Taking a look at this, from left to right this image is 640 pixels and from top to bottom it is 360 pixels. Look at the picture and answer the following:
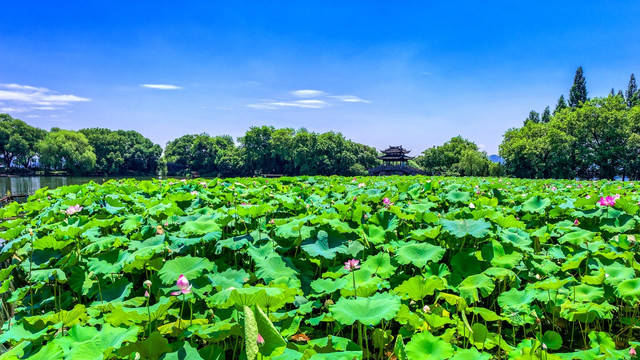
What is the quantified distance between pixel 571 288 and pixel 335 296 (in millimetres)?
1266

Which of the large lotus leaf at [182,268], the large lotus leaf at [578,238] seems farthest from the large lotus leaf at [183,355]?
the large lotus leaf at [578,238]

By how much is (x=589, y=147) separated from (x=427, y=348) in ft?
130

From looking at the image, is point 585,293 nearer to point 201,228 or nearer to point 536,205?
point 536,205

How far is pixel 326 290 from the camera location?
1737 mm

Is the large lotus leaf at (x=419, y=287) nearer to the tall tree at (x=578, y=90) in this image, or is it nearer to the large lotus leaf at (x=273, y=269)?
the large lotus leaf at (x=273, y=269)

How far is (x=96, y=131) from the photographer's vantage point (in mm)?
70625

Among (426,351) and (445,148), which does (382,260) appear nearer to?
(426,351)

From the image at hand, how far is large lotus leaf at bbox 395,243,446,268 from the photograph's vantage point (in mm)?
1981

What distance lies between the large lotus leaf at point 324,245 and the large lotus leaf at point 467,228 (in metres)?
0.70

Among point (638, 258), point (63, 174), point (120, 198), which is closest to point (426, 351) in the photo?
point (638, 258)

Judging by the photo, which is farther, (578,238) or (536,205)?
(536,205)

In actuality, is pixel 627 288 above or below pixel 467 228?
below

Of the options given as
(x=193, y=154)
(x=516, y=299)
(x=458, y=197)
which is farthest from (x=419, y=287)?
(x=193, y=154)

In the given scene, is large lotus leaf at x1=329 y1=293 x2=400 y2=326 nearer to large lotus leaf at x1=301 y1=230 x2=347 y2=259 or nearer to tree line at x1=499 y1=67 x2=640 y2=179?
large lotus leaf at x1=301 y1=230 x2=347 y2=259
